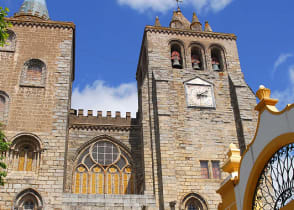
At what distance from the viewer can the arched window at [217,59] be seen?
69.6ft

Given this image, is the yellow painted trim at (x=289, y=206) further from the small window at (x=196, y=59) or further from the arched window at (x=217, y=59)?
the arched window at (x=217, y=59)

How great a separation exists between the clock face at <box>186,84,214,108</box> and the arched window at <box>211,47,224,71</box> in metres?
1.95

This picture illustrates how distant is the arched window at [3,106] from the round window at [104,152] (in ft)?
15.8

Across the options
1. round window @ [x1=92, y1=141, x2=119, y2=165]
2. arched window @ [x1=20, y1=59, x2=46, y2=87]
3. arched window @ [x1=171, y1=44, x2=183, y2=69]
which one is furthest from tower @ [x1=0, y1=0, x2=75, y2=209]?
arched window @ [x1=171, y1=44, x2=183, y2=69]

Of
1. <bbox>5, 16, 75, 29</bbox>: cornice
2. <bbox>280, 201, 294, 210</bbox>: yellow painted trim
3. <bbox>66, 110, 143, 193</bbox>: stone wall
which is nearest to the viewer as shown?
<bbox>280, 201, 294, 210</bbox>: yellow painted trim

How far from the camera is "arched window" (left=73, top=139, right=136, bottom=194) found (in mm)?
18219

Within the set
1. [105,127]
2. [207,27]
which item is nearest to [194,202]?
[105,127]

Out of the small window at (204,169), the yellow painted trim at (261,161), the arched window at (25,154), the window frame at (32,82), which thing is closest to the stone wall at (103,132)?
the arched window at (25,154)

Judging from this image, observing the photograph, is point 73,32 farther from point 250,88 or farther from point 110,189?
point 250,88

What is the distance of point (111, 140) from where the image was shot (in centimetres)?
1972

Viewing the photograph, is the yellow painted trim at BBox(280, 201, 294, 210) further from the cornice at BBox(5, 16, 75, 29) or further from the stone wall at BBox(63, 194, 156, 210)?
the cornice at BBox(5, 16, 75, 29)

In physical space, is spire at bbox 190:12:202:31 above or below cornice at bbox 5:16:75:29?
above

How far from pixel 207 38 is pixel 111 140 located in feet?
26.5

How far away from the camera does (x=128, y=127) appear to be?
2014cm
